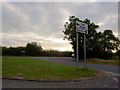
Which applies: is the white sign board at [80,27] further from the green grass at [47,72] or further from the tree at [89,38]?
the tree at [89,38]

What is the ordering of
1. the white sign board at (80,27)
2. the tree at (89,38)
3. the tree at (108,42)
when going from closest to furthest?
the white sign board at (80,27) → the tree at (89,38) → the tree at (108,42)

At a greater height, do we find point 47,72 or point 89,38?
point 89,38

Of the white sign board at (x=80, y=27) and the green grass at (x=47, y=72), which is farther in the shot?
the white sign board at (x=80, y=27)

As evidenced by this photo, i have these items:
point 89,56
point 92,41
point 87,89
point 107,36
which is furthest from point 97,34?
point 87,89

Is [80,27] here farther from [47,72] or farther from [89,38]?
[89,38]

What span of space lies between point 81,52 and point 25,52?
32.1 m

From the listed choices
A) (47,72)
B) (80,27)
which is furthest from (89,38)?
(47,72)

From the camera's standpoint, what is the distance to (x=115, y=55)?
35375 mm

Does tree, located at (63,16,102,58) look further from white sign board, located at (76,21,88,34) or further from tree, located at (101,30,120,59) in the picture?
white sign board, located at (76,21,88,34)

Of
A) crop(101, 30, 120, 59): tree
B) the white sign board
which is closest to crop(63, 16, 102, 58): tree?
crop(101, 30, 120, 59): tree

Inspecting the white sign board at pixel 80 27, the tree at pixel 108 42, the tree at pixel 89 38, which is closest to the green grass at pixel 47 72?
the white sign board at pixel 80 27

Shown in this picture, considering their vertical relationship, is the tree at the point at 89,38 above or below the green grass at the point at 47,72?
above

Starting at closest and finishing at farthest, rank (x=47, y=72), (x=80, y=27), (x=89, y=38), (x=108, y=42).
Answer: (x=47, y=72) → (x=80, y=27) → (x=89, y=38) → (x=108, y=42)

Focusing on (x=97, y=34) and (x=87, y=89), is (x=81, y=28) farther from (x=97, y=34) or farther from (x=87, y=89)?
(x=97, y=34)
